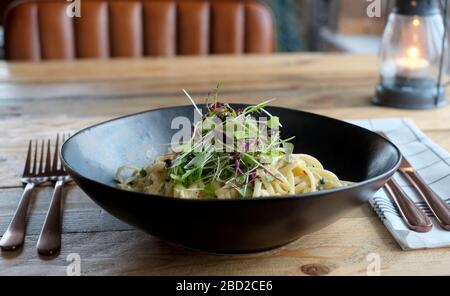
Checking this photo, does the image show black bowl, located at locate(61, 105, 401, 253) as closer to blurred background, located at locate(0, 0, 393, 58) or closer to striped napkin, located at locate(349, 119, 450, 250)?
striped napkin, located at locate(349, 119, 450, 250)

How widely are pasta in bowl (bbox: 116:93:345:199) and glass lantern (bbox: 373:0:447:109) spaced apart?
0.61 meters

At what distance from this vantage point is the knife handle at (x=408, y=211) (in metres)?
0.71

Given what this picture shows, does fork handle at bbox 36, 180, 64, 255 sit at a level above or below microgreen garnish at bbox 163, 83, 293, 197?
below

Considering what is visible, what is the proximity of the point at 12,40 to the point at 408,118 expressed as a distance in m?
1.42

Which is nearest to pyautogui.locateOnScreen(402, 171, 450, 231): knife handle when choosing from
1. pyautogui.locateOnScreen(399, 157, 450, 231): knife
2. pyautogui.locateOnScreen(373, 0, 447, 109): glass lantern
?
pyautogui.locateOnScreen(399, 157, 450, 231): knife

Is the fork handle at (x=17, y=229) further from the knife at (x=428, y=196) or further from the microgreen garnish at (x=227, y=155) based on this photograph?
the knife at (x=428, y=196)

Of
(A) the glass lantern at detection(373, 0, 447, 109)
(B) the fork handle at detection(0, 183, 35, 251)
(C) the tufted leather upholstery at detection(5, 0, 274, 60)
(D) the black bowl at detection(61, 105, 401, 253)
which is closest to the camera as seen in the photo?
(D) the black bowl at detection(61, 105, 401, 253)

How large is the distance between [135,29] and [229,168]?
1.44 meters

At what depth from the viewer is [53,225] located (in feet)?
2.37

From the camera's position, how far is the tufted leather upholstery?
1976 millimetres

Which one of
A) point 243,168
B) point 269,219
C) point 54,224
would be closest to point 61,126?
point 54,224

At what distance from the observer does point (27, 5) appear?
1960mm

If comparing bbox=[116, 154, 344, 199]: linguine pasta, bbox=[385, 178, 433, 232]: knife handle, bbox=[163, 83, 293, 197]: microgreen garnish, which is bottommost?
bbox=[385, 178, 433, 232]: knife handle

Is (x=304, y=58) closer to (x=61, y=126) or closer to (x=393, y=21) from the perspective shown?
(x=393, y=21)
